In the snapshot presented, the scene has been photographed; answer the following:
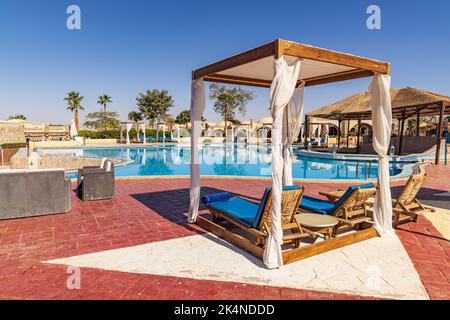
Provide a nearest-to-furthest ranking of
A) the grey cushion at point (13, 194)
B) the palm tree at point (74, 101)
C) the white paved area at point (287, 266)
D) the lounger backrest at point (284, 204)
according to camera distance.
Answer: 1. the white paved area at point (287, 266)
2. the lounger backrest at point (284, 204)
3. the grey cushion at point (13, 194)
4. the palm tree at point (74, 101)

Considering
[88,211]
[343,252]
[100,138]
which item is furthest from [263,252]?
[100,138]

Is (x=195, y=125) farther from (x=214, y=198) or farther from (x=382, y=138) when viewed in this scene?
(x=382, y=138)

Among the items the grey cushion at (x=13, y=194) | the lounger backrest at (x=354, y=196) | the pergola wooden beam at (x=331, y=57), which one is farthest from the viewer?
the grey cushion at (x=13, y=194)

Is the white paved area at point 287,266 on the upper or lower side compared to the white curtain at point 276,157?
lower

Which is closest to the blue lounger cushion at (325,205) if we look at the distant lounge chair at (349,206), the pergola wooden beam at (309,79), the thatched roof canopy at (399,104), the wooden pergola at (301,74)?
the distant lounge chair at (349,206)

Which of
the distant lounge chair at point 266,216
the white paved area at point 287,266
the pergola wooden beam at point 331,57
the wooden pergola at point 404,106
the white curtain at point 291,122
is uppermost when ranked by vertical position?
the wooden pergola at point 404,106

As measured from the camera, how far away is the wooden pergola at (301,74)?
3.55 meters

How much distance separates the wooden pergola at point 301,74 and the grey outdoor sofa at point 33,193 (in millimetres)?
2795

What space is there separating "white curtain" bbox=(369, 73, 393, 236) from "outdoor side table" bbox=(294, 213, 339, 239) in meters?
0.88

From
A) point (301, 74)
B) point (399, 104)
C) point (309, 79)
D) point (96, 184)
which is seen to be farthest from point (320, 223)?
point (399, 104)

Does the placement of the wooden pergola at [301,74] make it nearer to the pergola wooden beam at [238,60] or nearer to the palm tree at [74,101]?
the pergola wooden beam at [238,60]

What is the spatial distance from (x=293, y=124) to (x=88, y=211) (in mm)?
4620

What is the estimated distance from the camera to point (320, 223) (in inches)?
158
